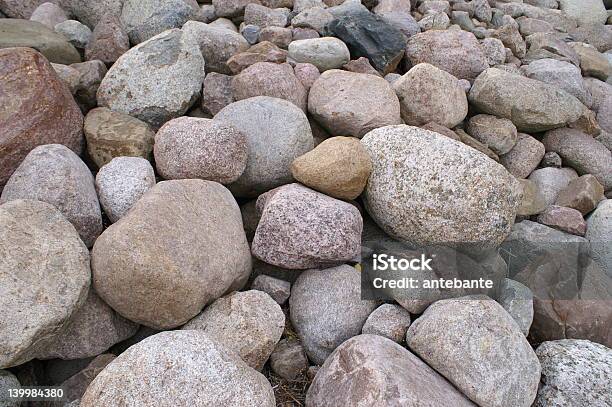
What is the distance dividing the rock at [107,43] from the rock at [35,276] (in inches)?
78.5

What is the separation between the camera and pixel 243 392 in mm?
2172

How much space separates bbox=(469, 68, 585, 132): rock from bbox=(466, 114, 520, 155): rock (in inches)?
4.6

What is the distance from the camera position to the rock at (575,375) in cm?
277

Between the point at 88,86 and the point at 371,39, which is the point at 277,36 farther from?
the point at 88,86

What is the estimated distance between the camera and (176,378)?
2.13 meters

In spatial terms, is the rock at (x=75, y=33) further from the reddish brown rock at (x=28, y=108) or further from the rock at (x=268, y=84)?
Result: the rock at (x=268, y=84)

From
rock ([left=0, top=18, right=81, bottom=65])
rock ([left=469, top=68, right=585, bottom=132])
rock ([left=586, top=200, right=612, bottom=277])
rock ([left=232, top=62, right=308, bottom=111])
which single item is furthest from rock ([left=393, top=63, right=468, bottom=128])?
rock ([left=0, top=18, right=81, bottom=65])

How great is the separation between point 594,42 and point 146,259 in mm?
6916

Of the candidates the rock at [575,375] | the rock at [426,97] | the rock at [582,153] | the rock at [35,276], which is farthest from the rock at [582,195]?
the rock at [35,276]

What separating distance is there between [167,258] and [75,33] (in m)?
2.92

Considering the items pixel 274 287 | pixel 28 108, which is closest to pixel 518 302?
pixel 274 287

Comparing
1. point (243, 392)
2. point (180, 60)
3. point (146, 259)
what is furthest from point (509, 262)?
point (180, 60)

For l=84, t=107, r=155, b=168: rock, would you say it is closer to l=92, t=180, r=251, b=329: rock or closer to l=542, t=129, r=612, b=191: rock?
l=92, t=180, r=251, b=329: rock

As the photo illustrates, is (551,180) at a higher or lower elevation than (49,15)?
lower
